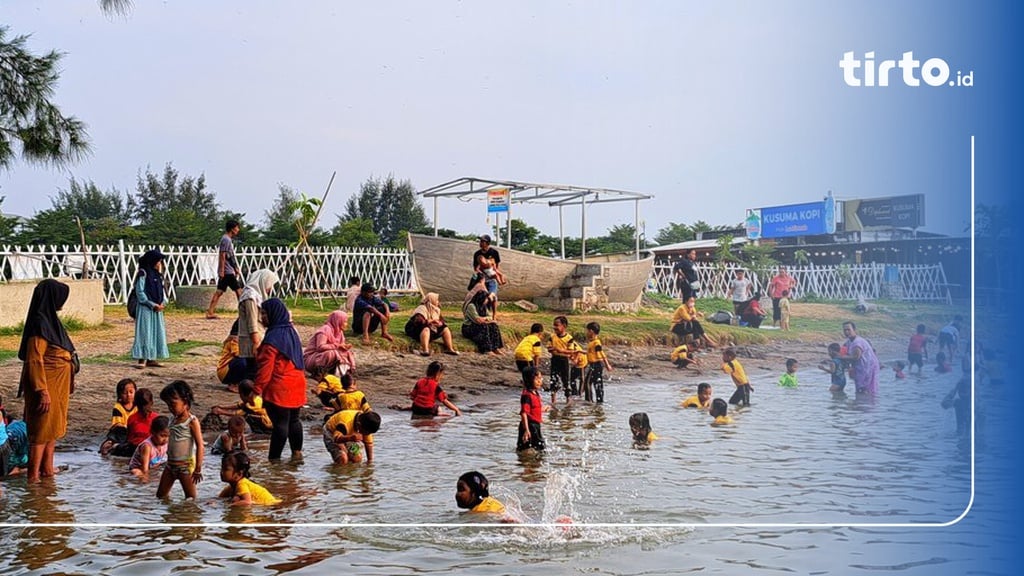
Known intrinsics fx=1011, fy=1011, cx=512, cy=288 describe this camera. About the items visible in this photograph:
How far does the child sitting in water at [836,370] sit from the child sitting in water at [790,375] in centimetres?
31

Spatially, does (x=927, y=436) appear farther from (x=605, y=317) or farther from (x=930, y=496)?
(x=605, y=317)

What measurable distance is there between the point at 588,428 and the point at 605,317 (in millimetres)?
2967

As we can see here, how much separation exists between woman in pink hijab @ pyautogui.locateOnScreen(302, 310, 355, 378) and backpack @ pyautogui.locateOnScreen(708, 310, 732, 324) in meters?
4.14

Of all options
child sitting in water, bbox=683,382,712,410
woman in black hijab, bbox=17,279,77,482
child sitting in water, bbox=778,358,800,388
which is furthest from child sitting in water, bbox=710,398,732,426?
woman in black hijab, bbox=17,279,77,482

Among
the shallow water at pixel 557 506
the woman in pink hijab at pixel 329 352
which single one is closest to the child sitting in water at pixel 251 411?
the shallow water at pixel 557 506

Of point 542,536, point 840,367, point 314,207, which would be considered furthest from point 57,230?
point 840,367

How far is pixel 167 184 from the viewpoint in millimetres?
8453

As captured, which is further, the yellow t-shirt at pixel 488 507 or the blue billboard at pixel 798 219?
the blue billboard at pixel 798 219

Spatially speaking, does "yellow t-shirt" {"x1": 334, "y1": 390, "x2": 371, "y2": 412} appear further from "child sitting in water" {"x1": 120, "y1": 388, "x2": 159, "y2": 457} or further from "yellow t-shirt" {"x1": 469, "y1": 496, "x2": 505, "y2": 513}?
"yellow t-shirt" {"x1": 469, "y1": 496, "x2": 505, "y2": 513}

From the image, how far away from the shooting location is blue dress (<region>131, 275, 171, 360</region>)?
769cm

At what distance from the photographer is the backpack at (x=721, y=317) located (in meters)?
10.4

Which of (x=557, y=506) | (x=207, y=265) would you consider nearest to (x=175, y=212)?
(x=207, y=265)

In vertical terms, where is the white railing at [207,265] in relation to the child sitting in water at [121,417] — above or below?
above

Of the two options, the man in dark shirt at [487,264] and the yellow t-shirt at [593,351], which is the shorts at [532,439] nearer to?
the yellow t-shirt at [593,351]
